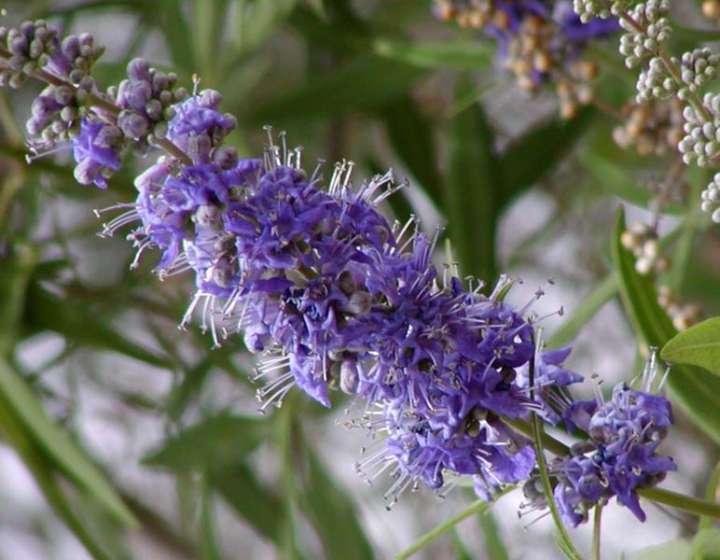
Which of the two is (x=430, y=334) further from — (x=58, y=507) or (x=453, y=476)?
(x=58, y=507)

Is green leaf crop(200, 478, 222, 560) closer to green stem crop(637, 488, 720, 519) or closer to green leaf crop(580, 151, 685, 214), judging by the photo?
green leaf crop(580, 151, 685, 214)

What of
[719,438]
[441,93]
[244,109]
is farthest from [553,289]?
[719,438]

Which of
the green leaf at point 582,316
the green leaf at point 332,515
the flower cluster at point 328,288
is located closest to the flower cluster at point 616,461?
the flower cluster at point 328,288

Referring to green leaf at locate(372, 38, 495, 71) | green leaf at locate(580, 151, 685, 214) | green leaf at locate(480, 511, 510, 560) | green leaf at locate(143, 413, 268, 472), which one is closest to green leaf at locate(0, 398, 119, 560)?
green leaf at locate(143, 413, 268, 472)

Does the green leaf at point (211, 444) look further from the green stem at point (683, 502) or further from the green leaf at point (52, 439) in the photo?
the green stem at point (683, 502)

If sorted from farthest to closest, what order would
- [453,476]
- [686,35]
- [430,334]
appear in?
[686,35], [453,476], [430,334]

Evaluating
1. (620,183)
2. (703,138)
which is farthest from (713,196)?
(620,183)
